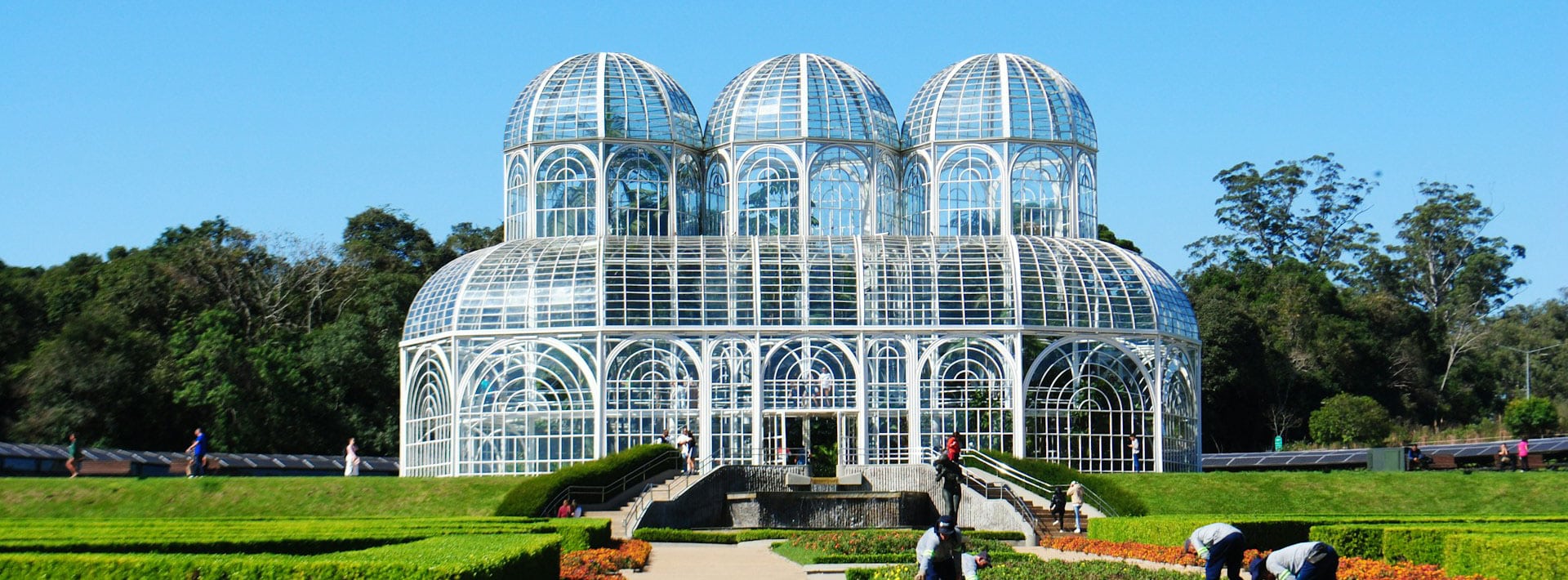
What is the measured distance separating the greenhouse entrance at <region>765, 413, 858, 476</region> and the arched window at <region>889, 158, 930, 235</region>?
32.5ft

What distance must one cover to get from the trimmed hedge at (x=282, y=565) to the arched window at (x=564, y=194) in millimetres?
37598

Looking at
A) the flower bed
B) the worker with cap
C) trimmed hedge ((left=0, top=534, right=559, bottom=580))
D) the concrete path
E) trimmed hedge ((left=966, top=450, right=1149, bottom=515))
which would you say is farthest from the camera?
trimmed hedge ((left=966, top=450, right=1149, bottom=515))

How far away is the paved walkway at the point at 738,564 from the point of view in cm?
3253

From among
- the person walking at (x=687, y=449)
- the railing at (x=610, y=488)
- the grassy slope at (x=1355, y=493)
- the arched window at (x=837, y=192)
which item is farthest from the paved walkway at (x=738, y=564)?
the arched window at (x=837, y=192)

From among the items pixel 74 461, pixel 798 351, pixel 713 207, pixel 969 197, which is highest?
pixel 969 197

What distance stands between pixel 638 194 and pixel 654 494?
57.0ft

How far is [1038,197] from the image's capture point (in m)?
64.9

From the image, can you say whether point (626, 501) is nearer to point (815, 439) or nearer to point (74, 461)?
point (815, 439)

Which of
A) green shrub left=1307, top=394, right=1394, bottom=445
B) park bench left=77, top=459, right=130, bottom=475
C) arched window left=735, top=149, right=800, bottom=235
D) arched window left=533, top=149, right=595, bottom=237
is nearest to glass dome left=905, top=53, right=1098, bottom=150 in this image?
arched window left=735, top=149, right=800, bottom=235

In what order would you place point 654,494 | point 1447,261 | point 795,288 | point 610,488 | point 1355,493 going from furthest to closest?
point 1447,261, point 795,288, point 1355,493, point 610,488, point 654,494

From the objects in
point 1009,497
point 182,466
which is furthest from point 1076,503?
point 182,466

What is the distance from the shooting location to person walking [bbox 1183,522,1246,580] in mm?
27094

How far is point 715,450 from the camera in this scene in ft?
191

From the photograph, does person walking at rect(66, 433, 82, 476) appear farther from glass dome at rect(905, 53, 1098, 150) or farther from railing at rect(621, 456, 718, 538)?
glass dome at rect(905, 53, 1098, 150)
